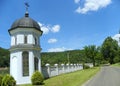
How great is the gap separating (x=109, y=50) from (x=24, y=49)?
73.5 metres

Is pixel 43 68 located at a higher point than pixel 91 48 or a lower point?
lower

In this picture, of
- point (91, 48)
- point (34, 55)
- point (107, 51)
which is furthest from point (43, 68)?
point (107, 51)

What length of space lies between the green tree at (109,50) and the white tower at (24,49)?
7126 centimetres

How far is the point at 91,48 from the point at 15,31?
41.6 m

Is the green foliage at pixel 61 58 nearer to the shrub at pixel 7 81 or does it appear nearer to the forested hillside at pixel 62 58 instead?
the forested hillside at pixel 62 58

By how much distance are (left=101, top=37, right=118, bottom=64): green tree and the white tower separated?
2805 inches

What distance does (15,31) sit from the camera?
86.1 ft

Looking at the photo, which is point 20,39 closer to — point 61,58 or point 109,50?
point 61,58

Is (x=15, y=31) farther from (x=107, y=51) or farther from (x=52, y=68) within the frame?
(x=107, y=51)

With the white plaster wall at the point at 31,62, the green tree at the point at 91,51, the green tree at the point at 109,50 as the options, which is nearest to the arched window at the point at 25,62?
the white plaster wall at the point at 31,62

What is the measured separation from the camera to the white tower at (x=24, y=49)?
25.3 m

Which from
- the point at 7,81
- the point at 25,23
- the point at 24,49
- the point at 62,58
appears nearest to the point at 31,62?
the point at 24,49

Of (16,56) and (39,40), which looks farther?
(39,40)

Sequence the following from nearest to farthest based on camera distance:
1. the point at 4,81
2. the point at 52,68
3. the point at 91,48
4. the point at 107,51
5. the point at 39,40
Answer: the point at 4,81
the point at 39,40
the point at 52,68
the point at 91,48
the point at 107,51
